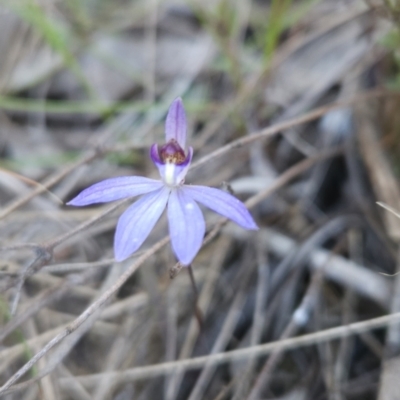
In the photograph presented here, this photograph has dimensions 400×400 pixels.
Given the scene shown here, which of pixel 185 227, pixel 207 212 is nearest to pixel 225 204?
pixel 185 227

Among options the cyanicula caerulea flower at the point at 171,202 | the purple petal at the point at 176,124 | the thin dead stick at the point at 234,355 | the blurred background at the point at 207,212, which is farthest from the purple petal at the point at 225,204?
the thin dead stick at the point at 234,355

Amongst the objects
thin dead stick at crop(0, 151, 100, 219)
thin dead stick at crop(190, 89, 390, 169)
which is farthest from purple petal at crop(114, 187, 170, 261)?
thin dead stick at crop(0, 151, 100, 219)

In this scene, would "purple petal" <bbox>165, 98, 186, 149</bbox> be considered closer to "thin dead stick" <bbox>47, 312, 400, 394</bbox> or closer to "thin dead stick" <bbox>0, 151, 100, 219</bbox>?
"thin dead stick" <bbox>0, 151, 100, 219</bbox>

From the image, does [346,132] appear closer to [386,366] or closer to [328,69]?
[328,69]

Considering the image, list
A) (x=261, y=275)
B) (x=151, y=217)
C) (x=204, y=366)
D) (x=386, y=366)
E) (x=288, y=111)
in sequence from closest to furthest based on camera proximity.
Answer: (x=151, y=217)
(x=386, y=366)
(x=204, y=366)
(x=261, y=275)
(x=288, y=111)

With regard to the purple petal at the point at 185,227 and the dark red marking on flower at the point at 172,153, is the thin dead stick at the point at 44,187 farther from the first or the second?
the purple petal at the point at 185,227

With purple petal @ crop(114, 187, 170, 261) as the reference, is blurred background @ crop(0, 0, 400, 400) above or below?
below

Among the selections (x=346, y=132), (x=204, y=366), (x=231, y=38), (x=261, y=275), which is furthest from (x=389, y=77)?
(x=204, y=366)
